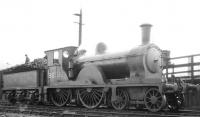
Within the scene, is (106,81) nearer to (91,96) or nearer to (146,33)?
(91,96)

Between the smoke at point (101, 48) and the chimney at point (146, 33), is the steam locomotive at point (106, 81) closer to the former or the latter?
the chimney at point (146, 33)

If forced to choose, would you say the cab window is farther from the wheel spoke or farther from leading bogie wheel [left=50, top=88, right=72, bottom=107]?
the wheel spoke

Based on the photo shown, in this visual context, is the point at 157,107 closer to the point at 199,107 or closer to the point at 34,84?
the point at 199,107

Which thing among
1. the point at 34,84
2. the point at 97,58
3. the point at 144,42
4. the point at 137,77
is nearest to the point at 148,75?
the point at 137,77

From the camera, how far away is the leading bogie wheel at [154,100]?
11012mm

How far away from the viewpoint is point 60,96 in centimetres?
1534

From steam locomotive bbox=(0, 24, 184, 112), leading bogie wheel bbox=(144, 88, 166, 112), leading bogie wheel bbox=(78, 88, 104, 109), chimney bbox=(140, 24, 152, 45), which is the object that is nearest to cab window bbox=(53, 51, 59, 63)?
steam locomotive bbox=(0, 24, 184, 112)

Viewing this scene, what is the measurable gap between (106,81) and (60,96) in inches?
125

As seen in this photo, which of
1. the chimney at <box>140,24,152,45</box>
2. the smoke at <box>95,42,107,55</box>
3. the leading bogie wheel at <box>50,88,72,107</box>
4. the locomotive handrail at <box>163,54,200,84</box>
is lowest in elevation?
the leading bogie wheel at <box>50,88,72,107</box>

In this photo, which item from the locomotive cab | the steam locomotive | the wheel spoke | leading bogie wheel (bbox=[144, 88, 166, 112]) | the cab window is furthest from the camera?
the cab window

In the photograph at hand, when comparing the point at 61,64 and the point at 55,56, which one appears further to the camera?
the point at 55,56

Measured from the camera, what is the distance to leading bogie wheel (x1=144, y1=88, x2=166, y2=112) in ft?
36.1

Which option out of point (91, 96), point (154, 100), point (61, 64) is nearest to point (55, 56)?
point (61, 64)

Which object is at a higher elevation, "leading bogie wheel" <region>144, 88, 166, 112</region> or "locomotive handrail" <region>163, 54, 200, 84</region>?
"locomotive handrail" <region>163, 54, 200, 84</region>
